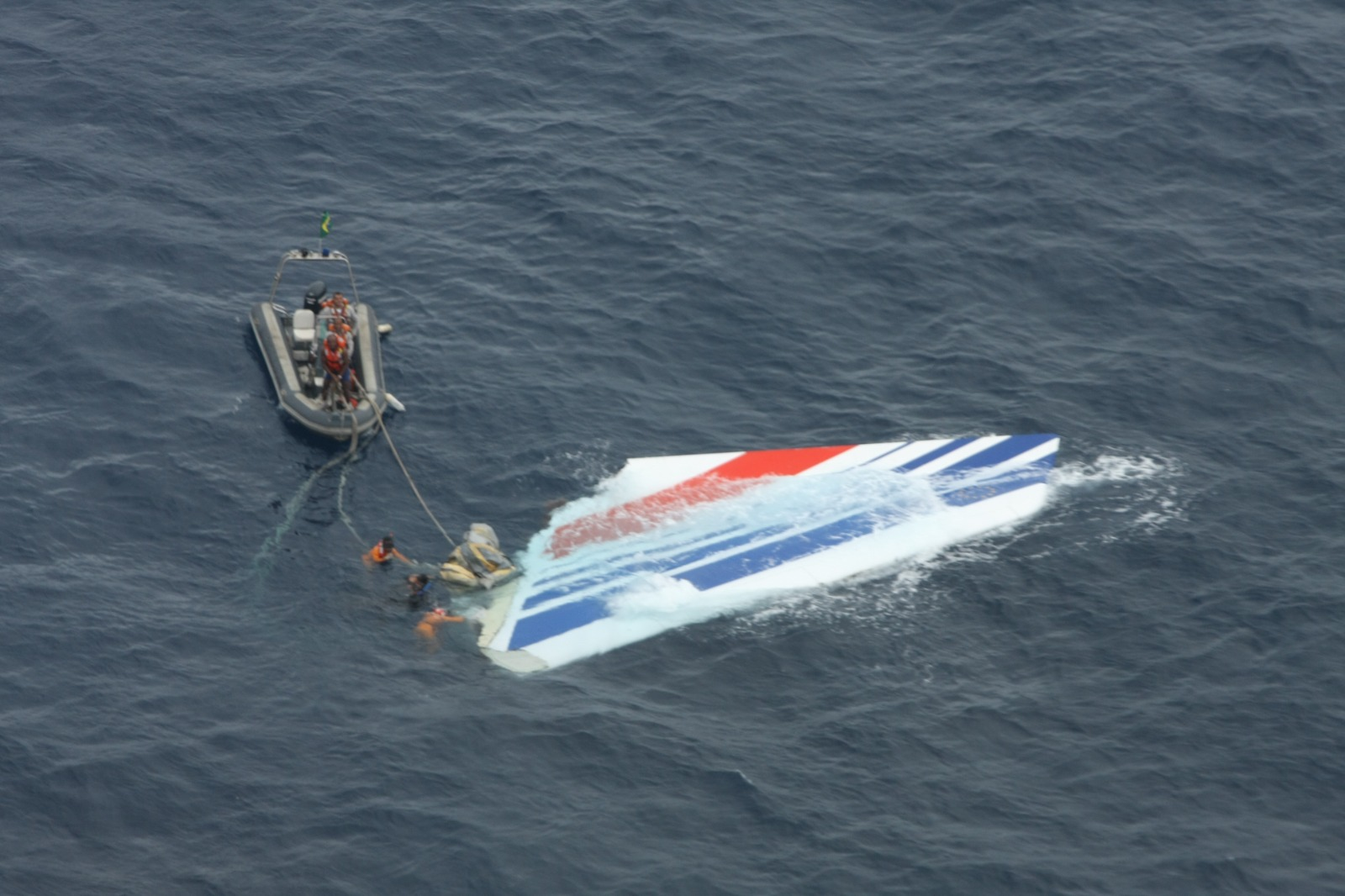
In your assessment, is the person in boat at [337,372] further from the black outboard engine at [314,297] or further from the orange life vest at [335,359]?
the black outboard engine at [314,297]

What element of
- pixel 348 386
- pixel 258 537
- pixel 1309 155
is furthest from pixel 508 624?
pixel 1309 155

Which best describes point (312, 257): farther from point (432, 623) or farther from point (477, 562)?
point (432, 623)

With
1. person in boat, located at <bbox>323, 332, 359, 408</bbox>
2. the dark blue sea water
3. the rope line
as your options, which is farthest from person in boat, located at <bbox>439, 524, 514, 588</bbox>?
person in boat, located at <bbox>323, 332, 359, 408</bbox>

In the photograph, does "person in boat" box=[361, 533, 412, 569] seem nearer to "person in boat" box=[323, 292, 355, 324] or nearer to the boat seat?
the boat seat

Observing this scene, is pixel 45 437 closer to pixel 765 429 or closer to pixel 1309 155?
pixel 765 429

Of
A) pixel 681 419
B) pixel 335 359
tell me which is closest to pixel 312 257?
pixel 335 359
